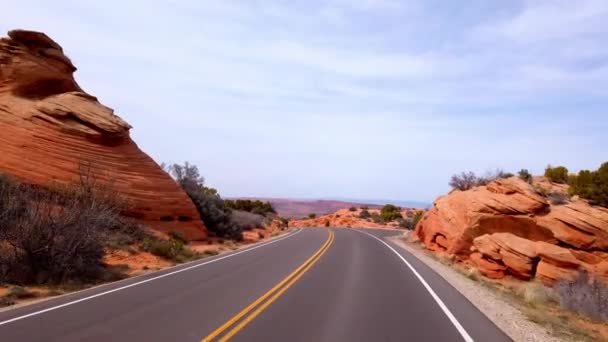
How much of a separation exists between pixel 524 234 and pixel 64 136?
2234cm

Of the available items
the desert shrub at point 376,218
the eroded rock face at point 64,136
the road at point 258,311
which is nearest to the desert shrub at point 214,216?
the eroded rock face at point 64,136

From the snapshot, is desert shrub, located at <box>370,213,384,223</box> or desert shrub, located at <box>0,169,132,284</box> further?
desert shrub, located at <box>370,213,384,223</box>

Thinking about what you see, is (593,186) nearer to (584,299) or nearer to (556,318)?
(584,299)

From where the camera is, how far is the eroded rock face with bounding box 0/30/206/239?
22.5 m

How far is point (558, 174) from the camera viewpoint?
Answer: 34000 millimetres

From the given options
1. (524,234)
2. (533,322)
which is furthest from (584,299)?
(524,234)

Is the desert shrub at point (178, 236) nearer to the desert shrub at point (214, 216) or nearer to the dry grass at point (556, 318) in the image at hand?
the desert shrub at point (214, 216)

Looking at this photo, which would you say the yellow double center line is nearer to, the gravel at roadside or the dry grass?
the gravel at roadside

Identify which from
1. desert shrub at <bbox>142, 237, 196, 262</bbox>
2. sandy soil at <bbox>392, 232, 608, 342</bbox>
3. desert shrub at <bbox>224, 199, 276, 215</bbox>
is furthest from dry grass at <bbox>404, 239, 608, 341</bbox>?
desert shrub at <bbox>224, 199, 276, 215</bbox>

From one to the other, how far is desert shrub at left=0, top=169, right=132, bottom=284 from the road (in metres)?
1.78

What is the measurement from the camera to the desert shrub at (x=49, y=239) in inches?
541

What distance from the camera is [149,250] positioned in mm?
21094

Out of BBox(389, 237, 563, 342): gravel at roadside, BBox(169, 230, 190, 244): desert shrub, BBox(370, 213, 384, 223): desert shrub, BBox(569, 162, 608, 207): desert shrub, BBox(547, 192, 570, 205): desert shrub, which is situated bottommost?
BBox(389, 237, 563, 342): gravel at roadside

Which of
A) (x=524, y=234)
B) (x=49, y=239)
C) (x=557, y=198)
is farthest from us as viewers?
(x=557, y=198)
